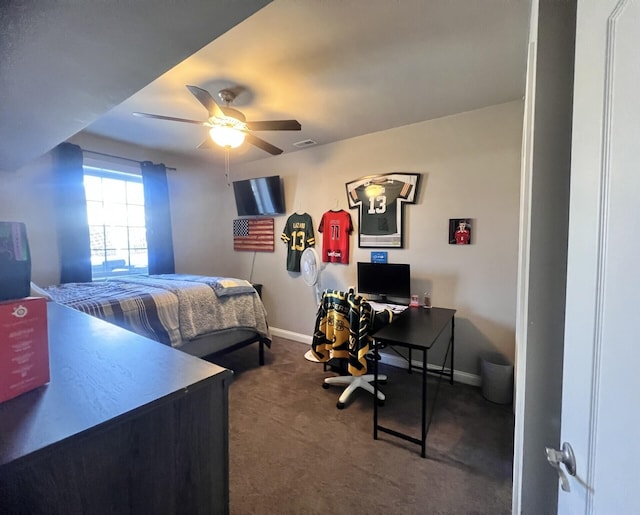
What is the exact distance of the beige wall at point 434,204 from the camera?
8.41ft

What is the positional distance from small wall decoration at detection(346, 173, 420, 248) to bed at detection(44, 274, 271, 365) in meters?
1.49

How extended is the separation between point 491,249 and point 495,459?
1.63 meters

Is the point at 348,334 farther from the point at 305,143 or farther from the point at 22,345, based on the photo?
the point at 305,143

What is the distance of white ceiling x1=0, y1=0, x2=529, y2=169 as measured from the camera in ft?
4.93

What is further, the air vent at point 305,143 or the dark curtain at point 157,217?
the dark curtain at point 157,217

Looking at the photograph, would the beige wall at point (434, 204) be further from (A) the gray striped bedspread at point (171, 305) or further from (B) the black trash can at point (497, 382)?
(A) the gray striped bedspread at point (171, 305)

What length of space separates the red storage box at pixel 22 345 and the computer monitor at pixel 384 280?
8.83 ft

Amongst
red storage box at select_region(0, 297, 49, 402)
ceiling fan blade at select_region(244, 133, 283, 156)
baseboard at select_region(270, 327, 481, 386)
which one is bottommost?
baseboard at select_region(270, 327, 481, 386)

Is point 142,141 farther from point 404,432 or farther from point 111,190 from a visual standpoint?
point 404,432

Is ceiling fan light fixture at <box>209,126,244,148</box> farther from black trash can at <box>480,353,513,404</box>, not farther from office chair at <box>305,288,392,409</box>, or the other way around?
black trash can at <box>480,353,513,404</box>

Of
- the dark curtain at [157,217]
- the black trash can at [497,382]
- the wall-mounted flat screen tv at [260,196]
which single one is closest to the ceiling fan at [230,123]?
the wall-mounted flat screen tv at [260,196]

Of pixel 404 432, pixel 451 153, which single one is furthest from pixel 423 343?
pixel 451 153

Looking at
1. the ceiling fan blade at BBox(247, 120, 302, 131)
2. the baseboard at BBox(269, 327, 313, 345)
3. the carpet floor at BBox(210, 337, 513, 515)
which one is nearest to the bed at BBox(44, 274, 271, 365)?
the carpet floor at BBox(210, 337, 513, 515)

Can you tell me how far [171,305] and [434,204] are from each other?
2651 mm
